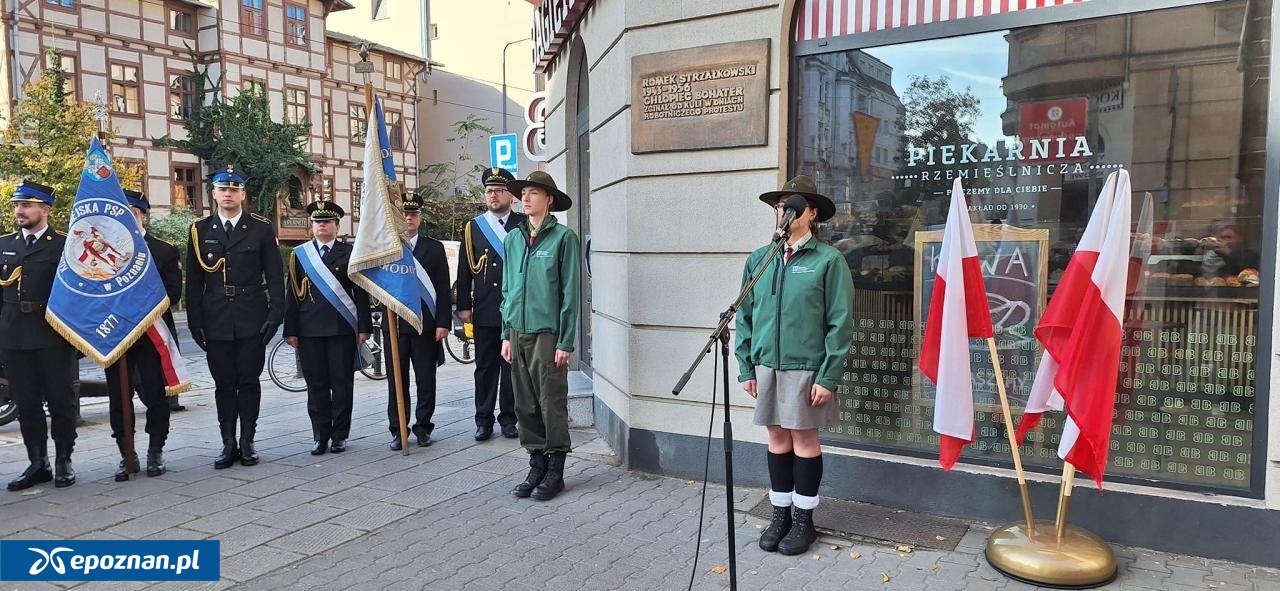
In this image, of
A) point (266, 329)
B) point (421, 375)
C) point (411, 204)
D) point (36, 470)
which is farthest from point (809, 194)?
point (36, 470)

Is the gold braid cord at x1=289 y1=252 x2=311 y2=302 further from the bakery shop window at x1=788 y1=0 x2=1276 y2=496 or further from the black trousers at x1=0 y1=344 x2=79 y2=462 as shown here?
the bakery shop window at x1=788 y1=0 x2=1276 y2=496

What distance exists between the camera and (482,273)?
Result: 283 inches

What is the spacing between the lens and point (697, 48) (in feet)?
18.5

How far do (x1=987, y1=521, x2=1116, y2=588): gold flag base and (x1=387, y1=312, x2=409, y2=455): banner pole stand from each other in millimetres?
4246

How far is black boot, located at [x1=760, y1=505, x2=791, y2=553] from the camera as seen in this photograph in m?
4.55

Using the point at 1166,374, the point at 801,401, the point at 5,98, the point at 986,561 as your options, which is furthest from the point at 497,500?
the point at 5,98

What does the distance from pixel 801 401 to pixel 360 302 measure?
400 cm

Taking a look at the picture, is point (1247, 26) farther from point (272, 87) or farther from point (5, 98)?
point (272, 87)

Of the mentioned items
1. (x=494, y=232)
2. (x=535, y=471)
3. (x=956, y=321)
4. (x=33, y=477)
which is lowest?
(x=33, y=477)

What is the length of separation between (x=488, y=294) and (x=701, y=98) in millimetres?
2553

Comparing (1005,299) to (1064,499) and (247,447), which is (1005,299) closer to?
(1064,499)

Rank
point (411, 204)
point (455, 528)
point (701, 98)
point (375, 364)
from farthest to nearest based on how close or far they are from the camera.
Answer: point (375, 364)
point (411, 204)
point (701, 98)
point (455, 528)

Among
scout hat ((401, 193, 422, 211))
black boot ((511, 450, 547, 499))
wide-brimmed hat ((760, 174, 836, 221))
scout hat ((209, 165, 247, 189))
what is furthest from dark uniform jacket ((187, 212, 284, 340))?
wide-brimmed hat ((760, 174, 836, 221))

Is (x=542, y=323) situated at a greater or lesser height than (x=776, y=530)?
greater
